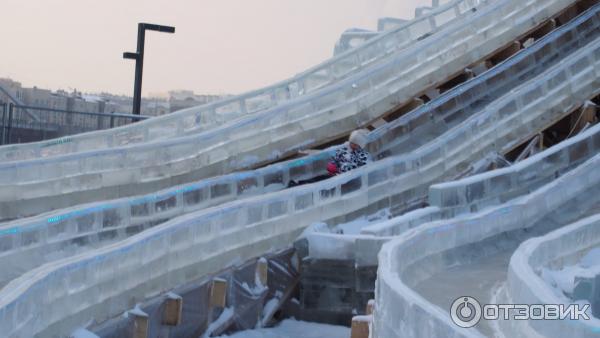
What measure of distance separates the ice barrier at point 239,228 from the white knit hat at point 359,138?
1188 mm

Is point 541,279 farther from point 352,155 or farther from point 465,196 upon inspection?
point 352,155

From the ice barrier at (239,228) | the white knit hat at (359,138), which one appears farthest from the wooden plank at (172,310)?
the white knit hat at (359,138)

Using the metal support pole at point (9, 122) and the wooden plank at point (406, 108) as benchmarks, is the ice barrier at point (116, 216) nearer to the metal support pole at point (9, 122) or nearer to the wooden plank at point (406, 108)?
the wooden plank at point (406, 108)

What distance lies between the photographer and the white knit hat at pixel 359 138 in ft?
66.7

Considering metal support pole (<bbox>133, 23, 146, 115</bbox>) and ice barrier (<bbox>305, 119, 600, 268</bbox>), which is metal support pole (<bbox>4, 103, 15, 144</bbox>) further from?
ice barrier (<bbox>305, 119, 600, 268</bbox>)

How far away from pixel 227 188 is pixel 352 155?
3190 mm

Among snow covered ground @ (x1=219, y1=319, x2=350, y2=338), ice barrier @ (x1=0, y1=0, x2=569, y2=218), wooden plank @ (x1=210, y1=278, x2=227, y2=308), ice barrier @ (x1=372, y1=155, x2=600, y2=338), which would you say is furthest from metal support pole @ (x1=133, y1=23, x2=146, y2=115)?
ice barrier @ (x1=372, y1=155, x2=600, y2=338)

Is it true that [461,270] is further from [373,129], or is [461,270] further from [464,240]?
[373,129]

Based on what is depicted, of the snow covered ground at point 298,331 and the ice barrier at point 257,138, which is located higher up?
the ice barrier at point 257,138

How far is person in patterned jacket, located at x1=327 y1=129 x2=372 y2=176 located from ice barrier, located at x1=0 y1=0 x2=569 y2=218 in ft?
2.94

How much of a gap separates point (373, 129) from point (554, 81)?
390cm

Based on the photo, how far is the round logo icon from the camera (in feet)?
30.6

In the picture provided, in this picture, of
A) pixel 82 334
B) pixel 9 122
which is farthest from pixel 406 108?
pixel 82 334

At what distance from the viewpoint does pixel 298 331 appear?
15.4 m
